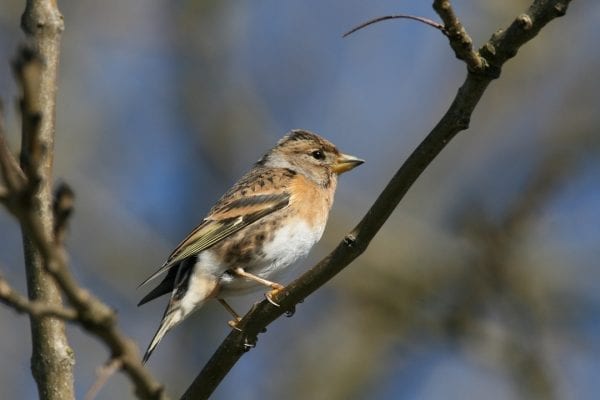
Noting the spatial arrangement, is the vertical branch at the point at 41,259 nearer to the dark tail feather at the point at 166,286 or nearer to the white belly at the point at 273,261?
the dark tail feather at the point at 166,286

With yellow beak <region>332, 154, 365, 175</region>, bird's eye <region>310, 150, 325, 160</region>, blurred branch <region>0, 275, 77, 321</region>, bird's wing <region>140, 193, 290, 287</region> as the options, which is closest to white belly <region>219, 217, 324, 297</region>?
bird's wing <region>140, 193, 290, 287</region>

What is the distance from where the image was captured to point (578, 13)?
9461 millimetres

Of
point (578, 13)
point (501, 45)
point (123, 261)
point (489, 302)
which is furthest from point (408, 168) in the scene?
point (578, 13)

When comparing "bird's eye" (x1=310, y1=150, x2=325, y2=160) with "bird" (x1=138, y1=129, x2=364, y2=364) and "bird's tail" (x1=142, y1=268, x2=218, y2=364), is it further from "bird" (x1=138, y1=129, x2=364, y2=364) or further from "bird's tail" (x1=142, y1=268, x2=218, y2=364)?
"bird's tail" (x1=142, y1=268, x2=218, y2=364)

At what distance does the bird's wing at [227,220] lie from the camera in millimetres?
5688

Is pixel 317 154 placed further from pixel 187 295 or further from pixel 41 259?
pixel 41 259

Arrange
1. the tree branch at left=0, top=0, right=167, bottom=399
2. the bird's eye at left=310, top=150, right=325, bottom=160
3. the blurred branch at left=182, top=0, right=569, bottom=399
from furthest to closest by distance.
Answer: the bird's eye at left=310, top=150, right=325, bottom=160 → the blurred branch at left=182, top=0, right=569, bottom=399 → the tree branch at left=0, top=0, right=167, bottom=399

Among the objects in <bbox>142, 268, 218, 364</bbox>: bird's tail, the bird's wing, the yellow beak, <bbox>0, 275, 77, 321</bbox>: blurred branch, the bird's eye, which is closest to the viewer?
<bbox>0, 275, 77, 321</bbox>: blurred branch

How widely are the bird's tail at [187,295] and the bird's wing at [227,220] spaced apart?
15cm

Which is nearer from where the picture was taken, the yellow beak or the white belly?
the white belly

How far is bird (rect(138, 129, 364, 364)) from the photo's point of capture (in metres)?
5.41

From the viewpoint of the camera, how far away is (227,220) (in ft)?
19.5

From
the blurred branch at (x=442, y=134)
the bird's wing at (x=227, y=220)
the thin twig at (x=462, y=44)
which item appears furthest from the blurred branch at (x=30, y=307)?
the bird's wing at (x=227, y=220)

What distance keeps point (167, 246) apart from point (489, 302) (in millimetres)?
3494
